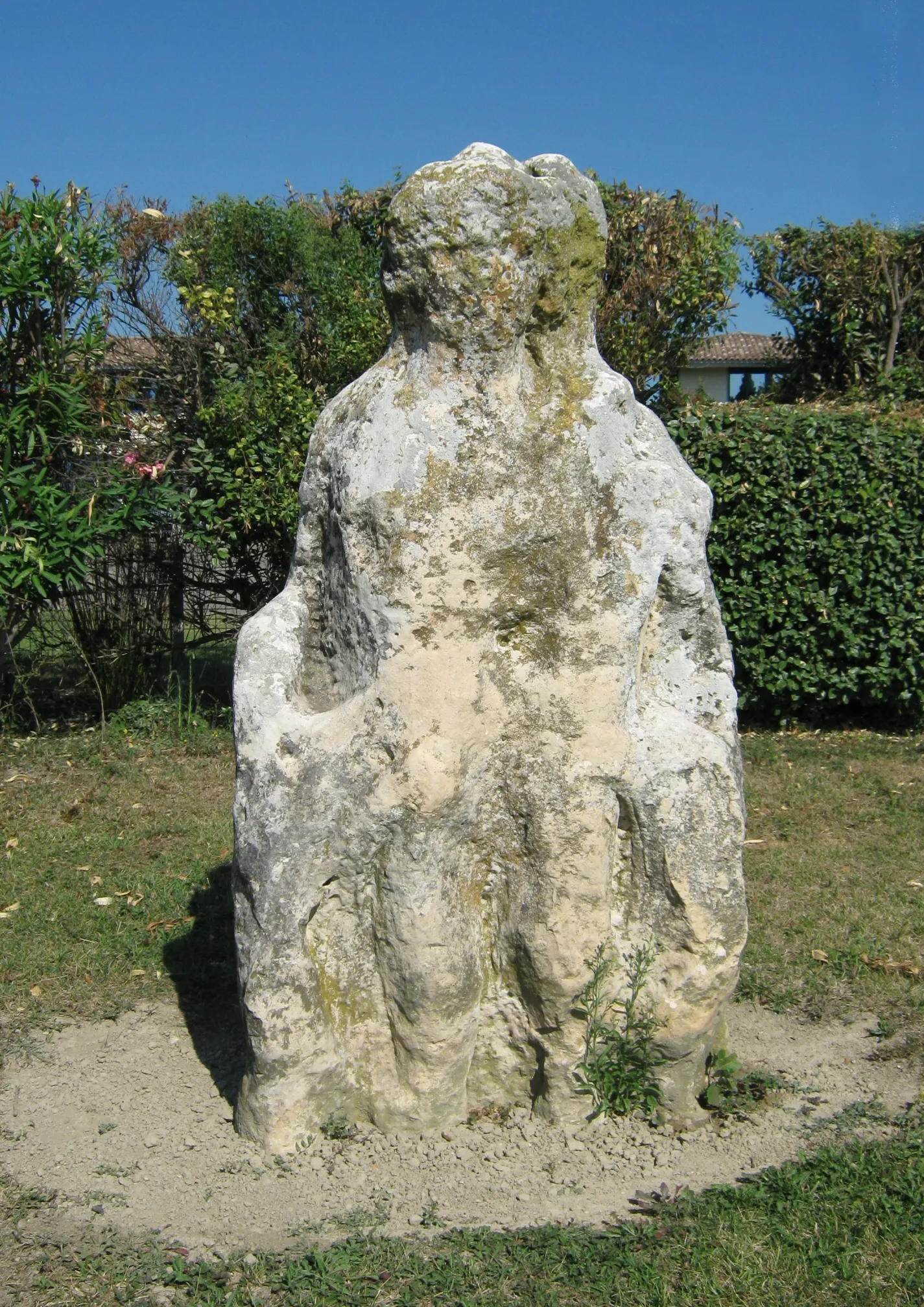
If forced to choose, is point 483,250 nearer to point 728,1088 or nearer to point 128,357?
point 728,1088

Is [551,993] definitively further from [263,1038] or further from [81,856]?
[81,856]

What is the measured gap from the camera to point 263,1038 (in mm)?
3449

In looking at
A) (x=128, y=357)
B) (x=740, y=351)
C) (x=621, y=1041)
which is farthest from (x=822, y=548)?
(x=740, y=351)

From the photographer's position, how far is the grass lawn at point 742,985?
2953mm

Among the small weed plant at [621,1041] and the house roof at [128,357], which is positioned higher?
the house roof at [128,357]

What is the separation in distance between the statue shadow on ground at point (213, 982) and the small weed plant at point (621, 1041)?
45.0 inches

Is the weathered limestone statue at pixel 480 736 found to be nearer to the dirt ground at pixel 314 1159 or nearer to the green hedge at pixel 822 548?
the dirt ground at pixel 314 1159

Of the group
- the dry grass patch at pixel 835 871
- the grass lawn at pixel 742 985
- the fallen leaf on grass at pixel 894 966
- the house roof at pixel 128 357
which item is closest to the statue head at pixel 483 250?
the grass lawn at pixel 742 985

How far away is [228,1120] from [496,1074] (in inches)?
32.7

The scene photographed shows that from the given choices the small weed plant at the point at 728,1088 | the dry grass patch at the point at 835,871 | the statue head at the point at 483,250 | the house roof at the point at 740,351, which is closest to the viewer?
the statue head at the point at 483,250

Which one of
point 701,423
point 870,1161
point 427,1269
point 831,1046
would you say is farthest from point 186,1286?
point 701,423

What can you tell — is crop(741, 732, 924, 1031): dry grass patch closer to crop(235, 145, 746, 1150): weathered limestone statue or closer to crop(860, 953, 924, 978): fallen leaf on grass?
crop(860, 953, 924, 978): fallen leaf on grass

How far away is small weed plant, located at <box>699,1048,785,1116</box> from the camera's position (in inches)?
146

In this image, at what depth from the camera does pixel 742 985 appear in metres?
4.78
